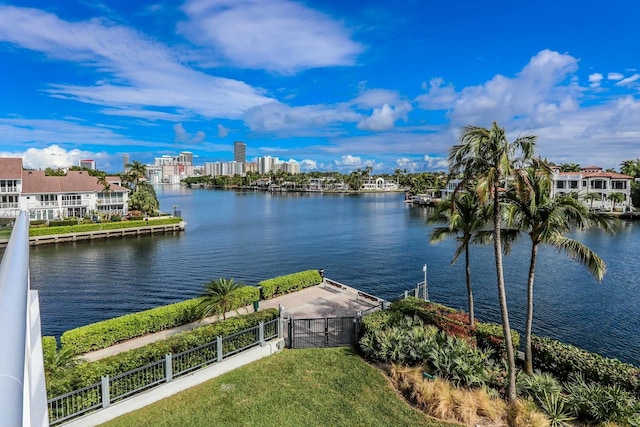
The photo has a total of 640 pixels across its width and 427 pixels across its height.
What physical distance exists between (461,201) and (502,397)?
821 centimetres

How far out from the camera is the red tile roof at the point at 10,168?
172 feet

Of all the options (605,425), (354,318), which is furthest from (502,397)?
(354,318)

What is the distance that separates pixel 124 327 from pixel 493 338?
50.6 feet

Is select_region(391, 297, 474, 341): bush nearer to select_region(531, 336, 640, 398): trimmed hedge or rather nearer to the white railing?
select_region(531, 336, 640, 398): trimmed hedge

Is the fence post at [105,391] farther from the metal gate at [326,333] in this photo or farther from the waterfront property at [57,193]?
the waterfront property at [57,193]

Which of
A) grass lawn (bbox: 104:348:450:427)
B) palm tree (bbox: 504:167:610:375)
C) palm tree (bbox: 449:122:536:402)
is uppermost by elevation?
palm tree (bbox: 449:122:536:402)

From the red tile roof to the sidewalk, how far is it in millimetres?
50014

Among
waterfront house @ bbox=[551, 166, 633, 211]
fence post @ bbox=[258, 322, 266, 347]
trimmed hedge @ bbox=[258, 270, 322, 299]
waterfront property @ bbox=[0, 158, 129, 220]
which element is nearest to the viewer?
fence post @ bbox=[258, 322, 266, 347]

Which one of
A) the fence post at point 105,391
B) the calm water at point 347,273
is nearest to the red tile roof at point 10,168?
the calm water at point 347,273

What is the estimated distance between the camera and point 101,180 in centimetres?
6488

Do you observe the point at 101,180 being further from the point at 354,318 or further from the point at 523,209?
the point at 523,209

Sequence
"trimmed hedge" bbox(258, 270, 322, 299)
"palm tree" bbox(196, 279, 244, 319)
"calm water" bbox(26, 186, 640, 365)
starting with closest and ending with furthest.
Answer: "palm tree" bbox(196, 279, 244, 319), "trimmed hedge" bbox(258, 270, 322, 299), "calm water" bbox(26, 186, 640, 365)

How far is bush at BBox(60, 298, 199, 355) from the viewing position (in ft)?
52.1

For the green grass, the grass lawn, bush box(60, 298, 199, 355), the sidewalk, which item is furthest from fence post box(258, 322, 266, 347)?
the green grass
